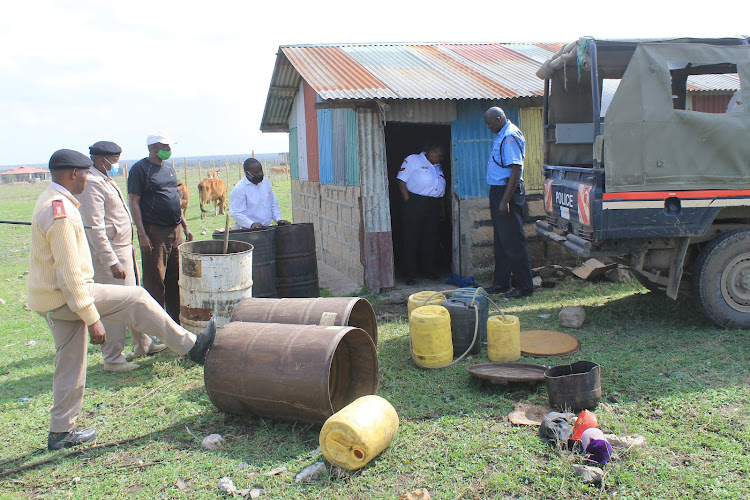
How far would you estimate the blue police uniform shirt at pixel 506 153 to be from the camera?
705cm

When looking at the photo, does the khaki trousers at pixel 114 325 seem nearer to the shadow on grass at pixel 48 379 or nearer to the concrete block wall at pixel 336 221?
the shadow on grass at pixel 48 379

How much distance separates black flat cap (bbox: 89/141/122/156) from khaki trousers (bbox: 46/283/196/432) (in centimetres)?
192

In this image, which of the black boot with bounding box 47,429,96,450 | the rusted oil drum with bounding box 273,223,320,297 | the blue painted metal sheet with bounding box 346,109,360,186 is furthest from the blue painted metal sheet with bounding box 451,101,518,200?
the black boot with bounding box 47,429,96,450

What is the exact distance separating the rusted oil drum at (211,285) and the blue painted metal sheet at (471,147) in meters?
3.93

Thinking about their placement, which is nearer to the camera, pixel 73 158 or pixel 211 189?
pixel 73 158

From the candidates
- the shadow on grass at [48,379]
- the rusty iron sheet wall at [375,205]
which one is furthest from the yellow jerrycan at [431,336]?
the rusty iron sheet wall at [375,205]

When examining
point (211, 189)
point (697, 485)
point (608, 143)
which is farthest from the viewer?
point (211, 189)

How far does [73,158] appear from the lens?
4.03m

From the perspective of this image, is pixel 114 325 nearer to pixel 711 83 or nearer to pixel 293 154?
pixel 293 154

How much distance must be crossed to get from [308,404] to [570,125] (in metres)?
4.94

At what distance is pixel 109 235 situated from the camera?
568cm

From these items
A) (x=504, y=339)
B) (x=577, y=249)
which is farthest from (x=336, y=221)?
(x=504, y=339)

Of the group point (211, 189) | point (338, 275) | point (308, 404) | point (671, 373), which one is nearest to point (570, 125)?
point (671, 373)

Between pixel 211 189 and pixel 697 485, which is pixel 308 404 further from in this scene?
pixel 211 189
